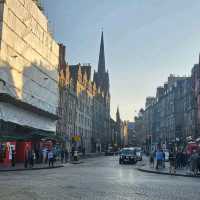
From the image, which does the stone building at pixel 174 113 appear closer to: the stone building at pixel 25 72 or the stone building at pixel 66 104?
the stone building at pixel 66 104

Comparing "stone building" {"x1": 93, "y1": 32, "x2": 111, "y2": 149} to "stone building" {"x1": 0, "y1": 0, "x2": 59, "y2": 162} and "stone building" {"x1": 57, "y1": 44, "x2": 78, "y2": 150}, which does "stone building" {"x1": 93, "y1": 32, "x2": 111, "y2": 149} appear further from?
"stone building" {"x1": 0, "y1": 0, "x2": 59, "y2": 162}

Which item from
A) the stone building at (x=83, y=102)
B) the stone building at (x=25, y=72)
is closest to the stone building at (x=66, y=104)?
the stone building at (x=83, y=102)

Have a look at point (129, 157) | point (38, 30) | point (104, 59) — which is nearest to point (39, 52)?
point (38, 30)

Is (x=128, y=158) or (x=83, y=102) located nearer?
(x=128, y=158)

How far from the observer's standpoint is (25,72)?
5006 cm

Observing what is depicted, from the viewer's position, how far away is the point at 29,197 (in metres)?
14.1

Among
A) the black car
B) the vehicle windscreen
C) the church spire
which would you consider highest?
the church spire

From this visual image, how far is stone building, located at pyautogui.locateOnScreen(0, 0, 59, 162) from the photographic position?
42781 millimetres

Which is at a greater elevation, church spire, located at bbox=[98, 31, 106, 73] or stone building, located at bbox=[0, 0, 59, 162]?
church spire, located at bbox=[98, 31, 106, 73]

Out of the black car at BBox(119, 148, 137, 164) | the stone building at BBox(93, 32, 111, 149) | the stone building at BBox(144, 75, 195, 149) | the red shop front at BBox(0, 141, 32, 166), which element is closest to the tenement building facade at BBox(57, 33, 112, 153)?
the stone building at BBox(93, 32, 111, 149)

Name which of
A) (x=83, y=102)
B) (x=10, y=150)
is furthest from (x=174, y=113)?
(x=10, y=150)

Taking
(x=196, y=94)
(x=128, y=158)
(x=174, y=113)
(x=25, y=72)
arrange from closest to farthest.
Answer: (x=25, y=72) → (x=128, y=158) → (x=196, y=94) → (x=174, y=113)

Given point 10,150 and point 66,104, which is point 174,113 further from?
point 10,150

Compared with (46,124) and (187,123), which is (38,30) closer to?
(46,124)
